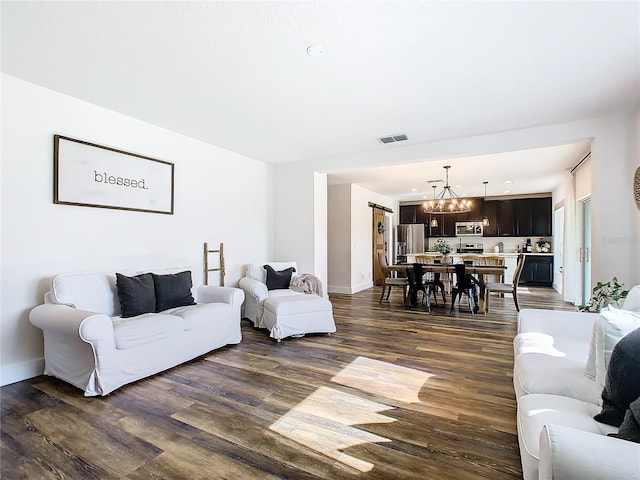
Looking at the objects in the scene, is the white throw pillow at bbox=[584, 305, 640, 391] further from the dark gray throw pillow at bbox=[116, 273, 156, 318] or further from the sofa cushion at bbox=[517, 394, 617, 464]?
the dark gray throw pillow at bbox=[116, 273, 156, 318]

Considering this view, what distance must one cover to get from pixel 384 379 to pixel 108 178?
334 centimetres

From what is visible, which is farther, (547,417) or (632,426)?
(547,417)

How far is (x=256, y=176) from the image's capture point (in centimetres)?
546

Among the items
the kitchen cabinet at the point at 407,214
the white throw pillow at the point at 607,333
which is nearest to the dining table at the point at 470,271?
the white throw pillow at the point at 607,333

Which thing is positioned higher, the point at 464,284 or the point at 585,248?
the point at 585,248

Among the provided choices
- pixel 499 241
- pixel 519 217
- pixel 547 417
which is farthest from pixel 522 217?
pixel 547 417

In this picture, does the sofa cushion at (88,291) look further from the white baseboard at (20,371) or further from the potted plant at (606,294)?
the potted plant at (606,294)

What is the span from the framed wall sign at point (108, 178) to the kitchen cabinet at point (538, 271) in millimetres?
8822

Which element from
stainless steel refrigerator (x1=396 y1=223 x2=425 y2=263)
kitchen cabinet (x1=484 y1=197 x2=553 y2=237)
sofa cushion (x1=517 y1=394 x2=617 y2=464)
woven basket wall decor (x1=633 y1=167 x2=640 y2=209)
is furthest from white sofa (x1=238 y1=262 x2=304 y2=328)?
kitchen cabinet (x1=484 y1=197 x2=553 y2=237)

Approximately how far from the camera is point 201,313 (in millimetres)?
3289

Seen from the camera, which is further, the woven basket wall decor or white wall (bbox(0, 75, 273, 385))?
the woven basket wall decor

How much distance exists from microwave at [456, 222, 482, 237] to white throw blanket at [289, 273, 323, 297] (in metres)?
6.81

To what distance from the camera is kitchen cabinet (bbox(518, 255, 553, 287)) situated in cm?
851

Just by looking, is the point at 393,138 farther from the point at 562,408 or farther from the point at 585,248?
the point at 585,248
